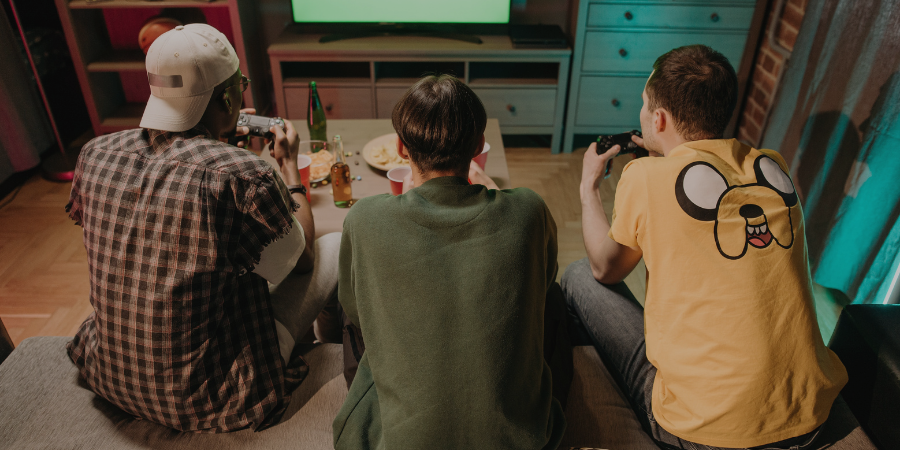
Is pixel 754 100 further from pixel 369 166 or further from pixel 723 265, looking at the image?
pixel 723 265

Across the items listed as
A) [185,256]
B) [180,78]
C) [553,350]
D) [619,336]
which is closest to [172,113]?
[180,78]

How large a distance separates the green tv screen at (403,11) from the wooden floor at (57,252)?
0.78m

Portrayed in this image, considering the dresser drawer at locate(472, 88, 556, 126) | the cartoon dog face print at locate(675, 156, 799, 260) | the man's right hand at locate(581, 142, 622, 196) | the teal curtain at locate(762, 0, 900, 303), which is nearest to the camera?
the cartoon dog face print at locate(675, 156, 799, 260)

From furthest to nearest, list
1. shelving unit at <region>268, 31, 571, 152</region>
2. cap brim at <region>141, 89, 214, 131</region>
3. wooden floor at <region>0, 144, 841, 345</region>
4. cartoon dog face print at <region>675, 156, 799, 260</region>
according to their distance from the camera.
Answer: shelving unit at <region>268, 31, 571, 152</region> < wooden floor at <region>0, 144, 841, 345</region> < cap brim at <region>141, 89, 214, 131</region> < cartoon dog face print at <region>675, 156, 799, 260</region>

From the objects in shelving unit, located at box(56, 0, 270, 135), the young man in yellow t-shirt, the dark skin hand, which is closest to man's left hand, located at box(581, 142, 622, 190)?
the young man in yellow t-shirt

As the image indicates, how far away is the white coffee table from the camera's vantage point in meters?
1.59

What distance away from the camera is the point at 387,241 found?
0.86 m

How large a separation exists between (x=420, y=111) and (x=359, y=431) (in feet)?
1.85

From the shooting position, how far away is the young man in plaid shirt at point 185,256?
97 centimetres

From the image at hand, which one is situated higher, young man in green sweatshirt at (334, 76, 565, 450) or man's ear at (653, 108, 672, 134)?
man's ear at (653, 108, 672, 134)

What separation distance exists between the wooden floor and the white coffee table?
1.79 feet

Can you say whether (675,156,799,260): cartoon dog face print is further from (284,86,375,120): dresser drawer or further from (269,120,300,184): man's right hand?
(284,86,375,120): dresser drawer

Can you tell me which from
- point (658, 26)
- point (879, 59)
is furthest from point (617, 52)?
point (879, 59)

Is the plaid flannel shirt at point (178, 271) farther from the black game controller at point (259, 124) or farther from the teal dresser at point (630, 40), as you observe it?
the teal dresser at point (630, 40)
